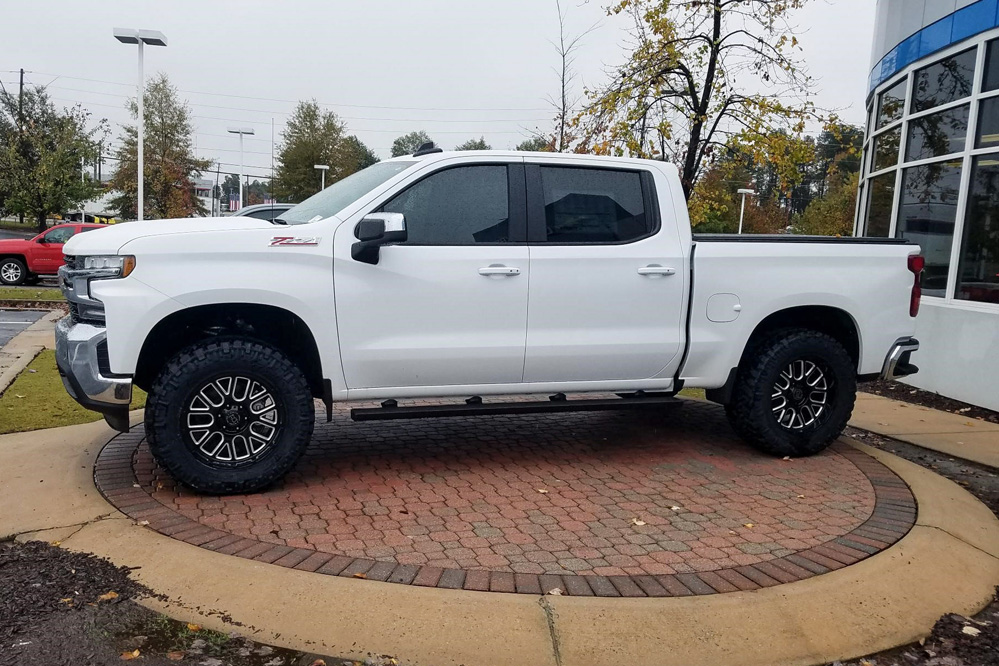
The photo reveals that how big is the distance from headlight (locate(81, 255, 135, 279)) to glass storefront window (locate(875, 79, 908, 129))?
400 inches

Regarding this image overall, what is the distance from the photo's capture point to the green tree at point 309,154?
2489 inches

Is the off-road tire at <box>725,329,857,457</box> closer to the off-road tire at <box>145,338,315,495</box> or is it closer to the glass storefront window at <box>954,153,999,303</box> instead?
the off-road tire at <box>145,338,315,495</box>

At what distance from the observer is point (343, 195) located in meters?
5.31

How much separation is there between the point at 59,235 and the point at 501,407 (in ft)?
65.7

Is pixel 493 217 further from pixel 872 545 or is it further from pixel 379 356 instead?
pixel 872 545

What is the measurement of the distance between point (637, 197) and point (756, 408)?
5.74 feet

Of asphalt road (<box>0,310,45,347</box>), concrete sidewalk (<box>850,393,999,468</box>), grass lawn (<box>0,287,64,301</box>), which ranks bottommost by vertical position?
grass lawn (<box>0,287,64,301</box>)

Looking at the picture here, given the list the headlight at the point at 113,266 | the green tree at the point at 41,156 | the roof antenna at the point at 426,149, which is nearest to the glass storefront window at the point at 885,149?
the roof antenna at the point at 426,149

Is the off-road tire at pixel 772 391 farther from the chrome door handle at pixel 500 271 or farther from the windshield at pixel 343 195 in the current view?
the windshield at pixel 343 195

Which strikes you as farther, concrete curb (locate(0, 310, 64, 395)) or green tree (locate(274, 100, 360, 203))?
green tree (locate(274, 100, 360, 203))

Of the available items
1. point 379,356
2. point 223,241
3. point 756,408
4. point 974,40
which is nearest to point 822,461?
point 756,408

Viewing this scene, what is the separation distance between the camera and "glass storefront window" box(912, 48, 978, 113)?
9.10m

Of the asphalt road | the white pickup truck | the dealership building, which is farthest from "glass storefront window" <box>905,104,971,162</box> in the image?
the asphalt road

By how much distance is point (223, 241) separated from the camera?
15.0 feet
